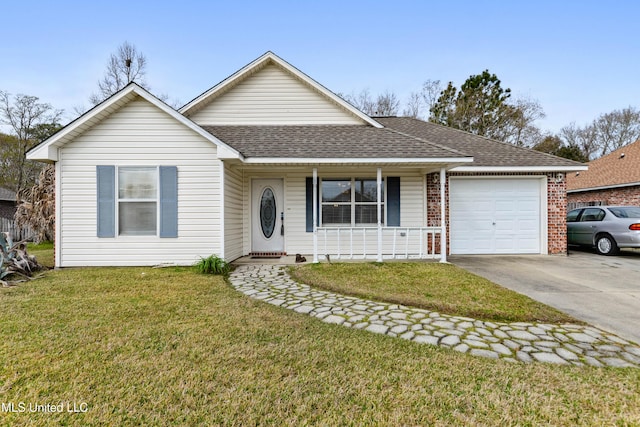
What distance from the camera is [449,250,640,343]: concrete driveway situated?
3727 mm

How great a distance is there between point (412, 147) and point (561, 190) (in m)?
4.92

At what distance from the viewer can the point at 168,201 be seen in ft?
21.6

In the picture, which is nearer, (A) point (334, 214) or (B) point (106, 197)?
(B) point (106, 197)

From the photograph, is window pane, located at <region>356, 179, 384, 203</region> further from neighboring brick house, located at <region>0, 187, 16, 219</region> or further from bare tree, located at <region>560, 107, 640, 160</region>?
bare tree, located at <region>560, 107, 640, 160</region>

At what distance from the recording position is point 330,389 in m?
2.14

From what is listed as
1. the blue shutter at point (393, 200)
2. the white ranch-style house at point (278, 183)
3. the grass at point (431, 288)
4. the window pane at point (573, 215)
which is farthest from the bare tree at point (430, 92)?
the grass at point (431, 288)

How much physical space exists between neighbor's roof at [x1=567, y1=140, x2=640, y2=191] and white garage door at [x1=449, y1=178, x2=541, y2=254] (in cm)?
687

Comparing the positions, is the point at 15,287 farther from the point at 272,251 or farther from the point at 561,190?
the point at 561,190

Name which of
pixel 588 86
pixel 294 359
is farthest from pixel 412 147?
pixel 588 86

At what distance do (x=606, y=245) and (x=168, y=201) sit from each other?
11993mm

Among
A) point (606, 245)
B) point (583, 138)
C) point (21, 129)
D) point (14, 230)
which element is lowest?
point (606, 245)

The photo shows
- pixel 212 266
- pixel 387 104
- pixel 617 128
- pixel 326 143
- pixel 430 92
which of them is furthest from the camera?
pixel 617 128

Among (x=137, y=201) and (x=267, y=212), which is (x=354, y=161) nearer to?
(x=267, y=212)

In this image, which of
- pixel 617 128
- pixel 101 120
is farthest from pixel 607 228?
pixel 617 128
